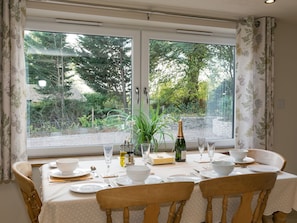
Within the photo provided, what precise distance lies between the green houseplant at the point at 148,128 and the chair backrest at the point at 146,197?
1.28 m

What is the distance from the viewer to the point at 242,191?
1421mm

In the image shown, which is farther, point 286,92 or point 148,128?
point 286,92

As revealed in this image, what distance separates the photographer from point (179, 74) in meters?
3.11

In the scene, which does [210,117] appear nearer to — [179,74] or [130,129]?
[179,74]

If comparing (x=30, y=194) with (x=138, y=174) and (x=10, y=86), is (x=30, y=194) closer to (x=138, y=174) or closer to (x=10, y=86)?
(x=138, y=174)

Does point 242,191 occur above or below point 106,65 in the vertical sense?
below

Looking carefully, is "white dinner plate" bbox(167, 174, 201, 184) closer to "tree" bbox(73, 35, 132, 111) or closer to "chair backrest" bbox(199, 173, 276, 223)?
"chair backrest" bbox(199, 173, 276, 223)

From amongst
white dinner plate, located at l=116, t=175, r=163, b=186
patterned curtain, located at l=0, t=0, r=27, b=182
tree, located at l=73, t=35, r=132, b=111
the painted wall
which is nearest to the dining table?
white dinner plate, located at l=116, t=175, r=163, b=186

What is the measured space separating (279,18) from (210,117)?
1234 mm

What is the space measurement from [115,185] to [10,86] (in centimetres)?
127

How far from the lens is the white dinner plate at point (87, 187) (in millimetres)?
1403

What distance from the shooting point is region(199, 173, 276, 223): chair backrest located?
1.38 meters

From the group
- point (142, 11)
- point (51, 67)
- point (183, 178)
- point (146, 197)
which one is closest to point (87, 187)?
point (146, 197)

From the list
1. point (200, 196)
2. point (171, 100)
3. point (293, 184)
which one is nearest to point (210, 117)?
point (171, 100)
